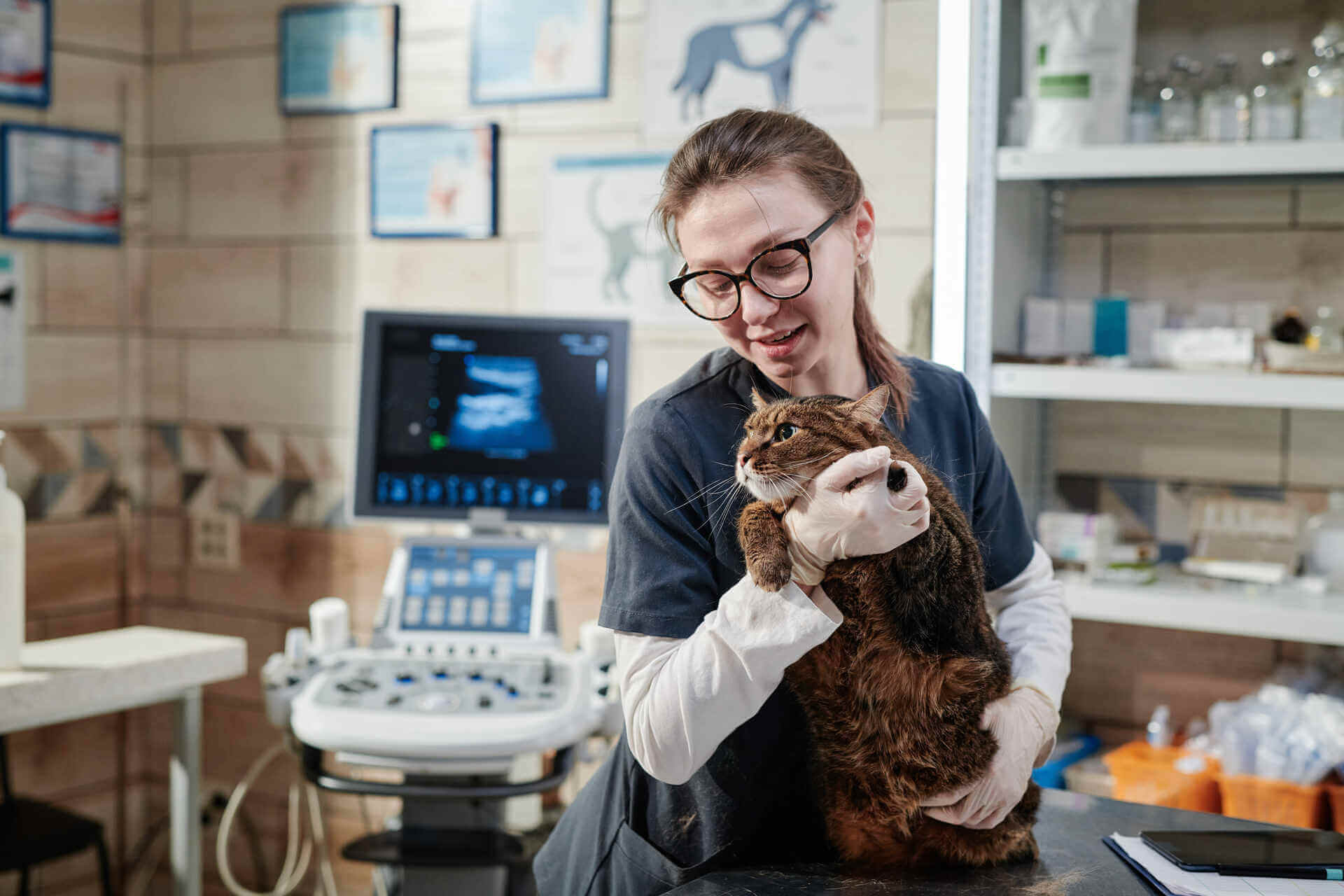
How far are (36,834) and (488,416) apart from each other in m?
1.38

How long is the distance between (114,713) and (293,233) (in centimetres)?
138

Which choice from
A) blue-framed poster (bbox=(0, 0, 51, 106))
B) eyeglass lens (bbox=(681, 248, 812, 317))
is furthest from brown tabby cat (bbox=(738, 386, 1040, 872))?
blue-framed poster (bbox=(0, 0, 51, 106))

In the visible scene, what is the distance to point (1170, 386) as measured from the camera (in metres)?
2.07

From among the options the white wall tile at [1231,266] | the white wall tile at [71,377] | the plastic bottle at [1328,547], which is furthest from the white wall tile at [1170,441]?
the white wall tile at [71,377]

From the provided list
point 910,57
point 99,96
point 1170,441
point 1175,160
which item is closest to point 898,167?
point 910,57

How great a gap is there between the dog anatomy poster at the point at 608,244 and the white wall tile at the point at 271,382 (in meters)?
0.62

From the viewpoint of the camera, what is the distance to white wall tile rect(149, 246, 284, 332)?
294 centimetres

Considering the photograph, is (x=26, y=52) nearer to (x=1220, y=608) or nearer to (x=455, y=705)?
(x=455, y=705)

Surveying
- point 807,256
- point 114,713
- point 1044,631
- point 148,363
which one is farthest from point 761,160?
point 114,713

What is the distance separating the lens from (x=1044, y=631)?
1.23 meters

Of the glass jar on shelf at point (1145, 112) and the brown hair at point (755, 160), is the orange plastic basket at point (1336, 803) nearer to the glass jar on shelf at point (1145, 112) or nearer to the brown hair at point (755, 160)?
the glass jar on shelf at point (1145, 112)

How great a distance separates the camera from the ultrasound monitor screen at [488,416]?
221 cm

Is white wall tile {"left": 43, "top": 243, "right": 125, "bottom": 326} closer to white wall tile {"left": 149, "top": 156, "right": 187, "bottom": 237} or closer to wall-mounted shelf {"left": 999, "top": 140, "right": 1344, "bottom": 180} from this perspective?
white wall tile {"left": 149, "top": 156, "right": 187, "bottom": 237}

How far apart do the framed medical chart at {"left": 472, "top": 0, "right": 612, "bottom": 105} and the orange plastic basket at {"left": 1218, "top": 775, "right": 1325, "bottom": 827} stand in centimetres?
187
